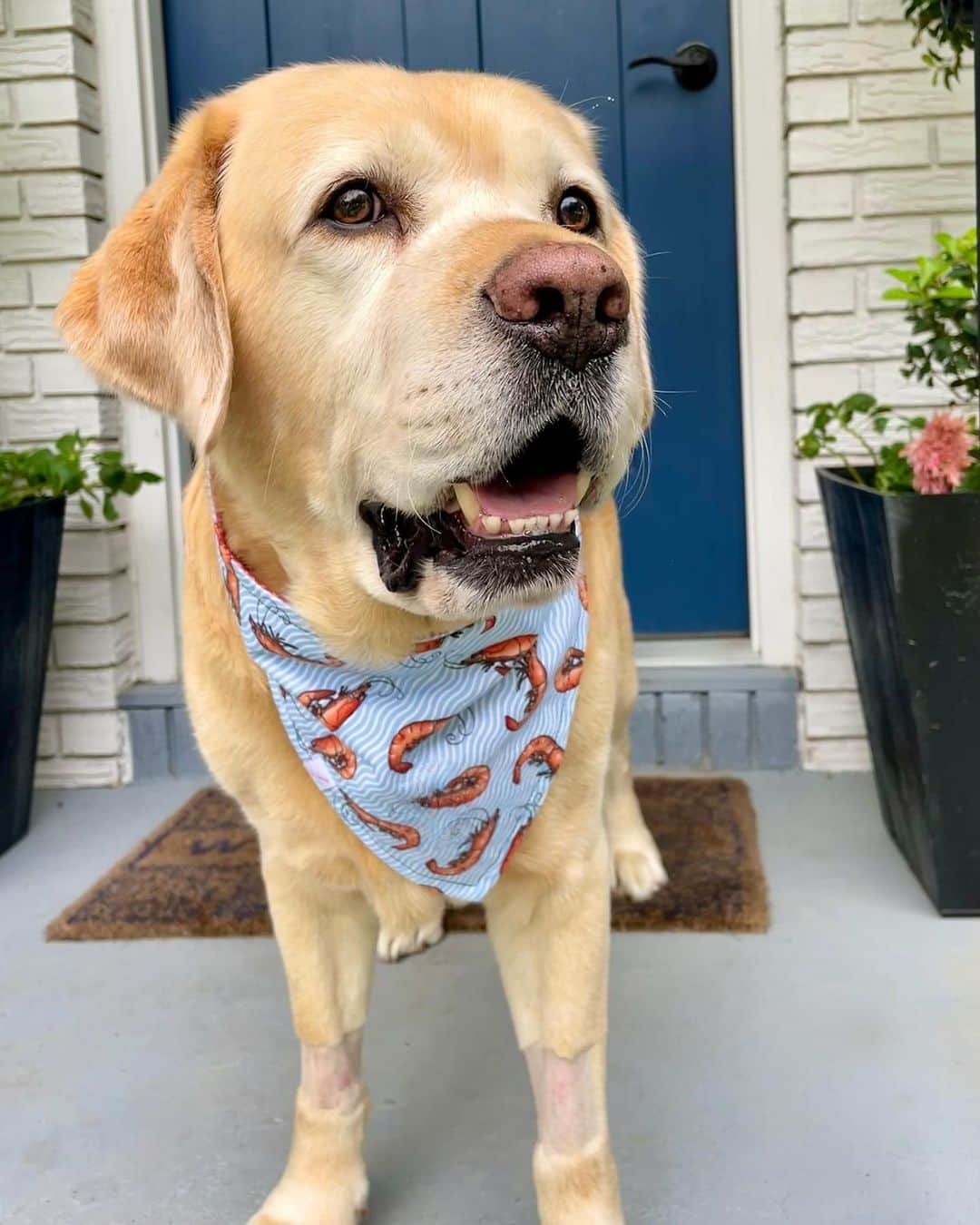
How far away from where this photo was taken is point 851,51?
2.93 metres

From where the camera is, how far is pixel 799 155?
2.98 meters

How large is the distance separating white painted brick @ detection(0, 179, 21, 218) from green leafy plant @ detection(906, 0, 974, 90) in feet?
7.59

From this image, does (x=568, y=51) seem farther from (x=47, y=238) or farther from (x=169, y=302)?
(x=169, y=302)

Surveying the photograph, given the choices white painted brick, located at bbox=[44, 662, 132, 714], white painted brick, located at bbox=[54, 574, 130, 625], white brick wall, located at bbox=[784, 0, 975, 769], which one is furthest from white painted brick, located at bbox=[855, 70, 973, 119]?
white painted brick, located at bbox=[44, 662, 132, 714]

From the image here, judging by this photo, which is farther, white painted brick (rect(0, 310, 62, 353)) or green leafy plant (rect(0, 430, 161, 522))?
white painted brick (rect(0, 310, 62, 353))

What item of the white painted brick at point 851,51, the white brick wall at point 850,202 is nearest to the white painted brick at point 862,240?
the white brick wall at point 850,202

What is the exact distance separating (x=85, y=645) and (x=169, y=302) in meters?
2.14

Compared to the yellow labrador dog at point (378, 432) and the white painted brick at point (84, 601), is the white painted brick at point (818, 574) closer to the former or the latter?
the yellow labrador dog at point (378, 432)

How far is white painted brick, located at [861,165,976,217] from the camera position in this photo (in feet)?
9.64

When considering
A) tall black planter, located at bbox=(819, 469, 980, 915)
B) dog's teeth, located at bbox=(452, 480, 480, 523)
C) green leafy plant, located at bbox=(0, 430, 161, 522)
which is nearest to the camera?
dog's teeth, located at bbox=(452, 480, 480, 523)

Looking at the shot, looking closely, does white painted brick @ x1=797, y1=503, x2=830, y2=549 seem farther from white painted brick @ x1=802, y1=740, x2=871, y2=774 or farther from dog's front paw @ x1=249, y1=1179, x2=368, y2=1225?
dog's front paw @ x1=249, y1=1179, x2=368, y2=1225

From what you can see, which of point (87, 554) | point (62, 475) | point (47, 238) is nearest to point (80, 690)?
point (87, 554)

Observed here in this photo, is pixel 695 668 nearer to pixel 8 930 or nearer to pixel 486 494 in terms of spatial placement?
pixel 8 930

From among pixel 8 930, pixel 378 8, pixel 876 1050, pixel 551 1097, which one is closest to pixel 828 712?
pixel 876 1050
